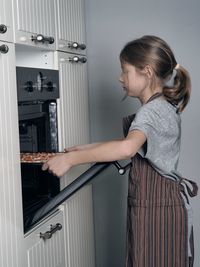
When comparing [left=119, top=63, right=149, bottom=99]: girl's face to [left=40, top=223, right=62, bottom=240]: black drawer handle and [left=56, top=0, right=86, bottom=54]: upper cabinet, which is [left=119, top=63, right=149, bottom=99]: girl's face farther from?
[left=40, top=223, right=62, bottom=240]: black drawer handle

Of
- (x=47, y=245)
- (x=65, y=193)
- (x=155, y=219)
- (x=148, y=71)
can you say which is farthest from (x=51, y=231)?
(x=148, y=71)

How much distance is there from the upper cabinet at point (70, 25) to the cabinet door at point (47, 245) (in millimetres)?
675

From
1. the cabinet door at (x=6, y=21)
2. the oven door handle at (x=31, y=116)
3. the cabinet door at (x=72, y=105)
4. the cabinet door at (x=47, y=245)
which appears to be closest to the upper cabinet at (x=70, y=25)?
the cabinet door at (x=72, y=105)

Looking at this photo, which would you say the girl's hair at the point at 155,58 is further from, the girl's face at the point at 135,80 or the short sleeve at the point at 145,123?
the short sleeve at the point at 145,123

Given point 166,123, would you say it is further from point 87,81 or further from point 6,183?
point 87,81

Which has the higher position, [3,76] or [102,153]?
[3,76]

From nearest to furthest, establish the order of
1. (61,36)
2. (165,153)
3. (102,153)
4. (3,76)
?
(3,76), (102,153), (165,153), (61,36)

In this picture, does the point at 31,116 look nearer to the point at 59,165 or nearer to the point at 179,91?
the point at 59,165

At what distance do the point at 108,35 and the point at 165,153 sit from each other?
901mm

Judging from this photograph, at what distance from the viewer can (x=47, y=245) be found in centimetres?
160

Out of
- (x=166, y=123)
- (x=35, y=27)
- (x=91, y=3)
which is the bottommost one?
(x=166, y=123)

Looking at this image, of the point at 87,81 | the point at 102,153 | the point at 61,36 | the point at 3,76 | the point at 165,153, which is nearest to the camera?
the point at 3,76

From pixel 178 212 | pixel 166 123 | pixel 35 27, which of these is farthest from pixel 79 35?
pixel 178 212

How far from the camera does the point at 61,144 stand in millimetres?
1770
